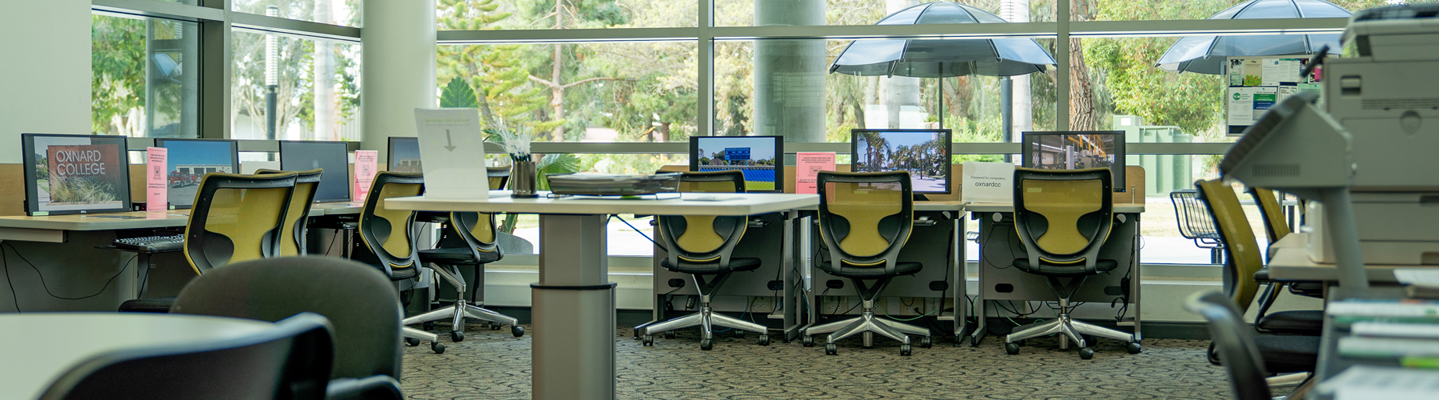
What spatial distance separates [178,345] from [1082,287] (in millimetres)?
4992

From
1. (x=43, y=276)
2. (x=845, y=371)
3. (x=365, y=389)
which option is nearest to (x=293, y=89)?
(x=43, y=276)

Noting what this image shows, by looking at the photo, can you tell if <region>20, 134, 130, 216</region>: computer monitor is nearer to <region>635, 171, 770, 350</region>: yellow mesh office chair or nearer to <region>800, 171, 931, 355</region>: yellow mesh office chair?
<region>635, 171, 770, 350</region>: yellow mesh office chair

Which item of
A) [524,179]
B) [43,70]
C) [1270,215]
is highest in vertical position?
[43,70]

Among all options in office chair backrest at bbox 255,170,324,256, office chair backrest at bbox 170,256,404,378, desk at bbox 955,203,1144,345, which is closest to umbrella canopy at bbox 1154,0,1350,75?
desk at bbox 955,203,1144,345

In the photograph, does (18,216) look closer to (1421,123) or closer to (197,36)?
(197,36)

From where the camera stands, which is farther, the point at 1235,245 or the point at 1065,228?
the point at 1065,228

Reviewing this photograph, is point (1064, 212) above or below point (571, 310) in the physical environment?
above

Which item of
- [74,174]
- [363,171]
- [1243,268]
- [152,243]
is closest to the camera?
[1243,268]

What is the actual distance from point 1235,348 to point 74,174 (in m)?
4.35

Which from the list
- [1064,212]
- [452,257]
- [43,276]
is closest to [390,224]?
[452,257]

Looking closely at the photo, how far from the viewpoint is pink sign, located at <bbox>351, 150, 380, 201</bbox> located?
544 cm

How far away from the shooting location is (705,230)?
16.6 feet

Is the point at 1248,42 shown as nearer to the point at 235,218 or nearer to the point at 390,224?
the point at 390,224

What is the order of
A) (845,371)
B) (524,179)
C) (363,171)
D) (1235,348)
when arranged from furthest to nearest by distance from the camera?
(363,171), (845,371), (524,179), (1235,348)
